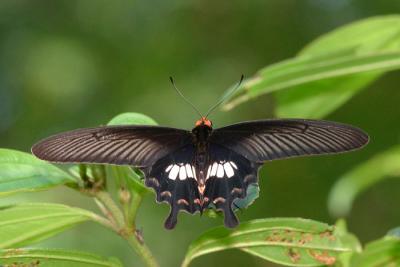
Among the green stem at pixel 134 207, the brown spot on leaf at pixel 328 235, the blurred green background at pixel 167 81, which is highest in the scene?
the blurred green background at pixel 167 81

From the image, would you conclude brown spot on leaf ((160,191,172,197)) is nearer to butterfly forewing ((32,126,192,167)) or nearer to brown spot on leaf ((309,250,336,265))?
butterfly forewing ((32,126,192,167))

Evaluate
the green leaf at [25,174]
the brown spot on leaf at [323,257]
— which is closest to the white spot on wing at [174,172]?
the green leaf at [25,174]

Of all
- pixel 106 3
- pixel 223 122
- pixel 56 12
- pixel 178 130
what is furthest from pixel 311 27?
pixel 178 130

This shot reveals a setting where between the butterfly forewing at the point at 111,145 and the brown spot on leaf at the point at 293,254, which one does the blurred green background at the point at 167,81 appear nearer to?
the butterfly forewing at the point at 111,145

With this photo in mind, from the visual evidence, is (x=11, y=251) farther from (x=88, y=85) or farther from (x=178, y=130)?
(x=88, y=85)

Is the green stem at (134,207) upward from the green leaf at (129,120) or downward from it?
downward

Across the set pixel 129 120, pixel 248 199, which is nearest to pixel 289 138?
pixel 248 199
